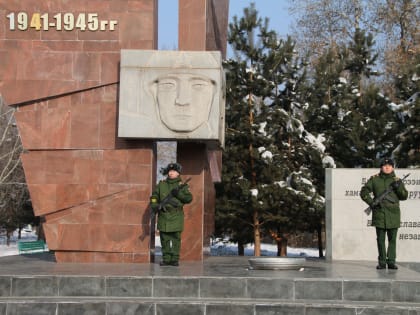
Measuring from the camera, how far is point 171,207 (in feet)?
30.5

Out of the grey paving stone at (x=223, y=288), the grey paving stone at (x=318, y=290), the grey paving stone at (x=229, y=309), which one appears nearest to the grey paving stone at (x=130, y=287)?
the grey paving stone at (x=223, y=288)

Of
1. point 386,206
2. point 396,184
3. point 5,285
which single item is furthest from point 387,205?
point 5,285

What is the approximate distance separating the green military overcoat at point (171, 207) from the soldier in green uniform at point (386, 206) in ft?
7.94

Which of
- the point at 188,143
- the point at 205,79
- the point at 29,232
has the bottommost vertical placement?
the point at 29,232

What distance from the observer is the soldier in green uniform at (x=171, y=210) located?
9258 millimetres

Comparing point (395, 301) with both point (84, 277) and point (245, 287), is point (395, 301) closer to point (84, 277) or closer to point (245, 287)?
point (245, 287)

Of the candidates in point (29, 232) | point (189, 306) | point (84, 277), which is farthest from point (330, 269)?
point (29, 232)

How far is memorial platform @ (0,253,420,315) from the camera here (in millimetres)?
7066

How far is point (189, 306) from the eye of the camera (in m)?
7.12

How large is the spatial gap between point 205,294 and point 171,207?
203cm

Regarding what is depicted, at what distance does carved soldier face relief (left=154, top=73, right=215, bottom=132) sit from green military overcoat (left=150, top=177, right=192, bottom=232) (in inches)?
42.2

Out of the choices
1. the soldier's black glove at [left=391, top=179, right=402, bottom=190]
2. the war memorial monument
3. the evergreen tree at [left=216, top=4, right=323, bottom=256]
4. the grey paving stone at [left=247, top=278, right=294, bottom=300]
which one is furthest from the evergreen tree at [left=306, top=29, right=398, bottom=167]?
the grey paving stone at [left=247, top=278, right=294, bottom=300]

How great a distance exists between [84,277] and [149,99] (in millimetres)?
3329

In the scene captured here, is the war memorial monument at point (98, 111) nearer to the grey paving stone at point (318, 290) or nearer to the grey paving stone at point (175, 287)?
the grey paving stone at point (175, 287)
